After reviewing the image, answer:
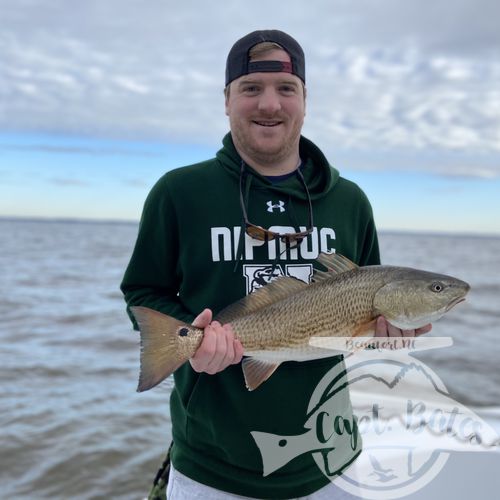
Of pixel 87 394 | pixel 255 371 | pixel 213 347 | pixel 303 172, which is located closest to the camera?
pixel 213 347

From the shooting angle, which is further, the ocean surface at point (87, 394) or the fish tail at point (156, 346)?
the ocean surface at point (87, 394)

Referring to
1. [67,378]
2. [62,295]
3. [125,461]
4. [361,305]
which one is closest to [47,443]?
[125,461]

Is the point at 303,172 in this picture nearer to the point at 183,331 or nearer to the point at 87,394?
the point at 183,331

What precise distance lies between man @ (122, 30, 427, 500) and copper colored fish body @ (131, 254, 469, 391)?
0.12m

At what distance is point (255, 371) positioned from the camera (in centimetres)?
253

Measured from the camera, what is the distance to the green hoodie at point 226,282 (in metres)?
2.61

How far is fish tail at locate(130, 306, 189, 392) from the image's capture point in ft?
7.95

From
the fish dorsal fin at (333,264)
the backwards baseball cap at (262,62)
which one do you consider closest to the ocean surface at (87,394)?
the fish dorsal fin at (333,264)

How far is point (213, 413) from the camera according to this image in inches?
103

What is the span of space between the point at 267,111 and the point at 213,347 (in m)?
1.20

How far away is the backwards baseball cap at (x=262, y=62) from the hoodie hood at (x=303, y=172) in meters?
0.37

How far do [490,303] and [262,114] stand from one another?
1820cm

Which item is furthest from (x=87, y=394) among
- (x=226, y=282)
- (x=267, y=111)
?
(x=267, y=111)

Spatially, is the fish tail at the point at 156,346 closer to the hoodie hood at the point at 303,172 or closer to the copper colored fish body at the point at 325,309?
the copper colored fish body at the point at 325,309
